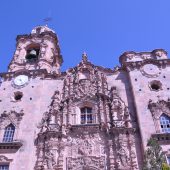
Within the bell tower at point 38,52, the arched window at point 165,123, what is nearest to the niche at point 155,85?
the arched window at point 165,123

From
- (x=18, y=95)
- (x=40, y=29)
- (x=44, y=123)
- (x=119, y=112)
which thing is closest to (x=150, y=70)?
(x=119, y=112)

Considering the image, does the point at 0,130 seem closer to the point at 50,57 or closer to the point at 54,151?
the point at 54,151

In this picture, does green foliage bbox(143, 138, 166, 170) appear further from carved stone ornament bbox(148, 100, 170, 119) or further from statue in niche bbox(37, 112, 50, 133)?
statue in niche bbox(37, 112, 50, 133)

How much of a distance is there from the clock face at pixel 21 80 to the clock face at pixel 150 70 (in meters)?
10.4

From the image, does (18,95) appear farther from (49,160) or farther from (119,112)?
(119,112)

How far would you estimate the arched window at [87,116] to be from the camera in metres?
25.8

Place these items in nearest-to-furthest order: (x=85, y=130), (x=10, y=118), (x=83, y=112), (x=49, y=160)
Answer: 1. (x=49, y=160)
2. (x=85, y=130)
3. (x=10, y=118)
4. (x=83, y=112)

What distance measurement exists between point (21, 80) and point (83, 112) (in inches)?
276

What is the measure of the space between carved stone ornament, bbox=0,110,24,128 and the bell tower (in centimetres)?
600

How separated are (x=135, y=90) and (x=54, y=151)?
853 centimetres

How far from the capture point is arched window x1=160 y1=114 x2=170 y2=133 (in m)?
24.0

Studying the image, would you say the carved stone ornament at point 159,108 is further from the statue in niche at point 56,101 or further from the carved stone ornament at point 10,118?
the carved stone ornament at point 10,118

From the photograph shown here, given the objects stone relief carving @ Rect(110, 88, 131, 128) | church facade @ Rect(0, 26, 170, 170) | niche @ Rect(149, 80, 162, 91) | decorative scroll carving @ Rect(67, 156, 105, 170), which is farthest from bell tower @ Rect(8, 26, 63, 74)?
decorative scroll carving @ Rect(67, 156, 105, 170)

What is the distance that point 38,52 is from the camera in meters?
34.7
